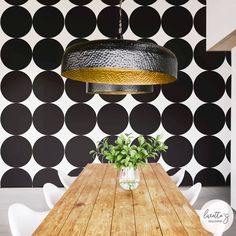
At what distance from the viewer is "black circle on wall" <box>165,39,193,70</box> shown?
4.93 metres

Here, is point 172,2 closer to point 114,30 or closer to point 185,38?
point 185,38

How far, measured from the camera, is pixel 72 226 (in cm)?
160

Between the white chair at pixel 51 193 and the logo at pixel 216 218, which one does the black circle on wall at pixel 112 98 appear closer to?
the white chair at pixel 51 193

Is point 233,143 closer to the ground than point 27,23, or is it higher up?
closer to the ground

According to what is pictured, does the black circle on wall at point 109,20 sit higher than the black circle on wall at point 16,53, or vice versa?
the black circle on wall at point 109,20

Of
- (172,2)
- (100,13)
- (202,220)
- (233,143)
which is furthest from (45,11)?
(202,220)

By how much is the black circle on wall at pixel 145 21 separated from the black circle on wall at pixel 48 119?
1767 millimetres

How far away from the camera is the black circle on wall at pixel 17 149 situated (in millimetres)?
4895

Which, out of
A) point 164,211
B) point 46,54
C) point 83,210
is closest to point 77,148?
point 46,54

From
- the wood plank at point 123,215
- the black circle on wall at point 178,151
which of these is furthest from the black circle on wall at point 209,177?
the wood plank at point 123,215

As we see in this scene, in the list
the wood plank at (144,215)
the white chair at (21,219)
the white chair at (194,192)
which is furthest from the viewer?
the white chair at (194,192)

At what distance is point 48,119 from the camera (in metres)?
4.88

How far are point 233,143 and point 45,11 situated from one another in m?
3.43

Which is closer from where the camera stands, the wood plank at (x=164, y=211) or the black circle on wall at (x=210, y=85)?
the wood plank at (x=164, y=211)
